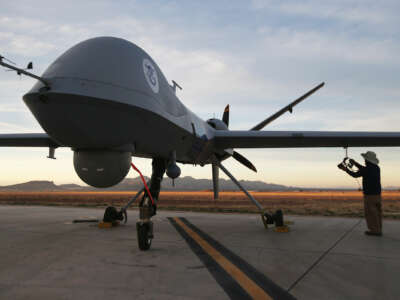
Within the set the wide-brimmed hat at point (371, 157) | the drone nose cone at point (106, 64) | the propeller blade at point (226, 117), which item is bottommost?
the wide-brimmed hat at point (371, 157)

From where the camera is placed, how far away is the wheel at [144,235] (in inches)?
196

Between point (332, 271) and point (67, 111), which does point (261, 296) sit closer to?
point (332, 271)

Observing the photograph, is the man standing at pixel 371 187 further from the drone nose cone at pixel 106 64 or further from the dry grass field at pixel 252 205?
the dry grass field at pixel 252 205

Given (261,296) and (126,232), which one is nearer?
(261,296)

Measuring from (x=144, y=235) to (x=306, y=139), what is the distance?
17.2ft

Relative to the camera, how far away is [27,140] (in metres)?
7.96

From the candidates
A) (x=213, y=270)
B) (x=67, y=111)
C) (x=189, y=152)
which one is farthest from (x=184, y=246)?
(x=67, y=111)

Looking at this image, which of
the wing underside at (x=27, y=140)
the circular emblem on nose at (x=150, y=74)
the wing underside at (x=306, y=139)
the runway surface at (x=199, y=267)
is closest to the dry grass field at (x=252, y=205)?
the wing underside at (x=306, y=139)

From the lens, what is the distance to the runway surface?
2955 millimetres

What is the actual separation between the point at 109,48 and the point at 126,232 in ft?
15.7

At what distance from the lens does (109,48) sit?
4.22 metres

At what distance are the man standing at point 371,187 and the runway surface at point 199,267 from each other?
54 centimetres

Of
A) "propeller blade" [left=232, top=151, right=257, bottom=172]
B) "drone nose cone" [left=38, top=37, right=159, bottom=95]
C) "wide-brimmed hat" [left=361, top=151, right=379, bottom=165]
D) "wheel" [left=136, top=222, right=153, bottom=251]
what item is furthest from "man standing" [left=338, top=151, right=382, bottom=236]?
"drone nose cone" [left=38, top=37, right=159, bottom=95]

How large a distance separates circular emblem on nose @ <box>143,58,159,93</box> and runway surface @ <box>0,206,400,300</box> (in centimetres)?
273
